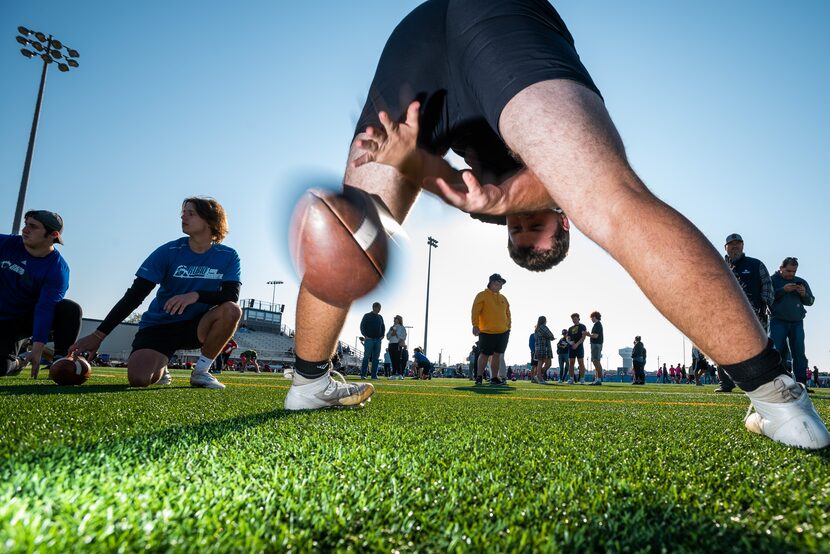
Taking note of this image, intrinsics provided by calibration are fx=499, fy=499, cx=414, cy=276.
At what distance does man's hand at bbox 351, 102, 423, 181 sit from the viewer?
182 centimetres

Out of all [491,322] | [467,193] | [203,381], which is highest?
[491,322]

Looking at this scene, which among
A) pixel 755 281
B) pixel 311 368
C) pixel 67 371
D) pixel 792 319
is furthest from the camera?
pixel 792 319

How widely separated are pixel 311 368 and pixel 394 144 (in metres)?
1.17

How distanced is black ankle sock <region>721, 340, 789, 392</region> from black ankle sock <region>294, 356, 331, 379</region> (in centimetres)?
167

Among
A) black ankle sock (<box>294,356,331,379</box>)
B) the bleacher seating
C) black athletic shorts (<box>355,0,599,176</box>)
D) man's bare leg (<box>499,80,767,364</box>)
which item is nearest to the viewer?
man's bare leg (<box>499,80,767,364</box>)

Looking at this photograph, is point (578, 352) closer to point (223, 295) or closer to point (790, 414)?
point (223, 295)

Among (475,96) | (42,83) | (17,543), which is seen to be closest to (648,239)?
(475,96)

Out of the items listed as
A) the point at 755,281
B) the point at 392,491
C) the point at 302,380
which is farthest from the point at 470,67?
the point at 755,281

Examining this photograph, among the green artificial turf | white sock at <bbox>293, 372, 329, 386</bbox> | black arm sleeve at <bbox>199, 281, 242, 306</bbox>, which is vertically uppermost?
black arm sleeve at <bbox>199, 281, 242, 306</bbox>

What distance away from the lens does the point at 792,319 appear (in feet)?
25.2

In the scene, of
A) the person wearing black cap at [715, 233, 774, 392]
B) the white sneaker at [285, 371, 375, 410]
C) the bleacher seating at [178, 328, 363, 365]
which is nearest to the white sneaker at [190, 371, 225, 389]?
the white sneaker at [285, 371, 375, 410]

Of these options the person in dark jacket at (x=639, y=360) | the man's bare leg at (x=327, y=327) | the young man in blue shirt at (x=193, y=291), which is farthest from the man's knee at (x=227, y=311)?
the person in dark jacket at (x=639, y=360)

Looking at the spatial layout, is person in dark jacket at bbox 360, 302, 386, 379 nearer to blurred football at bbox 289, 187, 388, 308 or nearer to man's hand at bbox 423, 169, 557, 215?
man's hand at bbox 423, 169, 557, 215

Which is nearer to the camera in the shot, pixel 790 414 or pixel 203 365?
pixel 790 414
